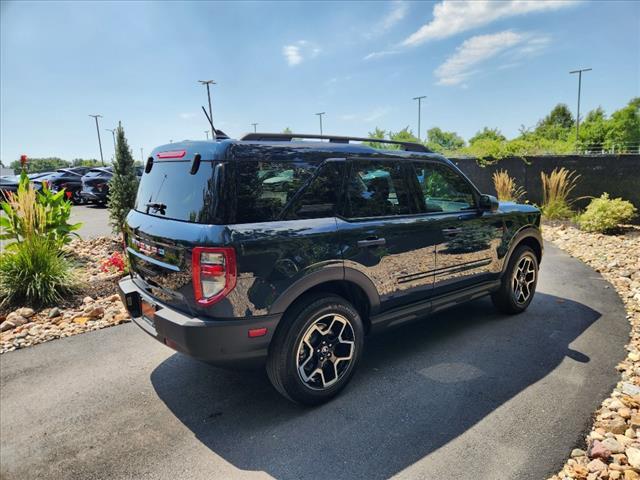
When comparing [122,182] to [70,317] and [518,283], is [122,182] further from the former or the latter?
[518,283]

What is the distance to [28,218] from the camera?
5184mm

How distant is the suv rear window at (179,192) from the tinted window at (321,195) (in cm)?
54

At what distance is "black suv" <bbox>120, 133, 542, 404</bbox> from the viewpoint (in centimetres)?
253

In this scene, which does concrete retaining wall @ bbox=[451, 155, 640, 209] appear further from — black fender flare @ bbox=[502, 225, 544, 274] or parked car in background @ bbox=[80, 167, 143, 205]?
parked car in background @ bbox=[80, 167, 143, 205]

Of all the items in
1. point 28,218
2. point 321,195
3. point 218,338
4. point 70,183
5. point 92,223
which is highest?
point 70,183

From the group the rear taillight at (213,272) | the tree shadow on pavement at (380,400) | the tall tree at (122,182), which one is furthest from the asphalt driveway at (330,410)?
the tall tree at (122,182)

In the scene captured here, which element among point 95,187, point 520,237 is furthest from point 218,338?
point 95,187

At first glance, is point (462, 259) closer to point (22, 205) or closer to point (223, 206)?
point (223, 206)

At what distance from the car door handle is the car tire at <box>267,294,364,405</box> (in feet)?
1.43

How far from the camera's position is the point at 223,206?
8.37ft

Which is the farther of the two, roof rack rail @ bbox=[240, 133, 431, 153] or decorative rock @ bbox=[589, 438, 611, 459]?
roof rack rail @ bbox=[240, 133, 431, 153]

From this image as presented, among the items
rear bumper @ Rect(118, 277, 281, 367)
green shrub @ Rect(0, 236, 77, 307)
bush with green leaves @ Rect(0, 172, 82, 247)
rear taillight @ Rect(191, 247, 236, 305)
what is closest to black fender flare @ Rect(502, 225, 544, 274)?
rear bumper @ Rect(118, 277, 281, 367)

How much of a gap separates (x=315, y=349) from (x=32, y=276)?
4.16 metres

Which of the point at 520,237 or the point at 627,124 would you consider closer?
the point at 520,237
